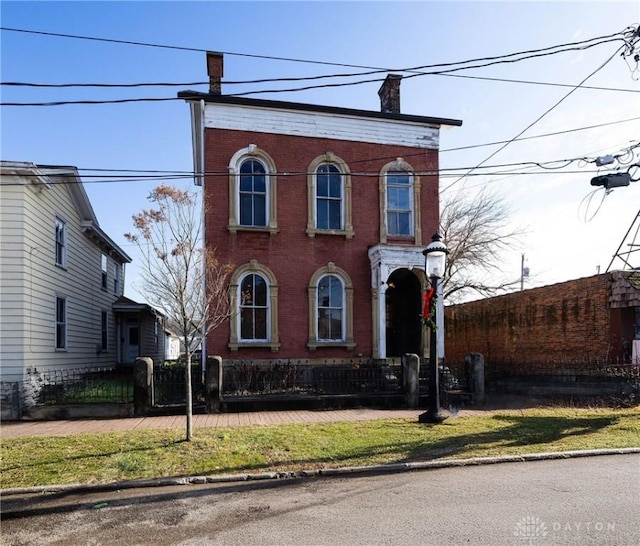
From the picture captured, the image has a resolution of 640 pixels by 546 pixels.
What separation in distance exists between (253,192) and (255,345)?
4.75m

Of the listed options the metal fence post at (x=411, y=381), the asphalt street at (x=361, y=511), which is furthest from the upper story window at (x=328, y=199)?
the asphalt street at (x=361, y=511)

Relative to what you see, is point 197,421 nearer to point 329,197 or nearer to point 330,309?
point 330,309

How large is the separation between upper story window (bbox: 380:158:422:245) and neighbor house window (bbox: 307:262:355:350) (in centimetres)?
227

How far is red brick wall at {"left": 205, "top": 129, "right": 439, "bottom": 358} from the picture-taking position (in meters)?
15.5

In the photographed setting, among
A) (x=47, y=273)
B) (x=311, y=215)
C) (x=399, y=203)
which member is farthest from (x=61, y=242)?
(x=399, y=203)

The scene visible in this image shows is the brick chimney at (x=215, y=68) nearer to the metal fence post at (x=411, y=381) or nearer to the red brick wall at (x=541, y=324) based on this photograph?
the metal fence post at (x=411, y=381)

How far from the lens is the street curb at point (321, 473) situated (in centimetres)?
655

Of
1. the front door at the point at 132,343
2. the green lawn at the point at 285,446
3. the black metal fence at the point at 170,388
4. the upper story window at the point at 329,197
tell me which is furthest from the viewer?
the front door at the point at 132,343

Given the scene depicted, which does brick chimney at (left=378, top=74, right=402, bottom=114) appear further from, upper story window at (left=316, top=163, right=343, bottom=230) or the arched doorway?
the arched doorway

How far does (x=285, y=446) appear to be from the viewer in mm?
8445

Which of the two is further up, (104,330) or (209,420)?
(104,330)

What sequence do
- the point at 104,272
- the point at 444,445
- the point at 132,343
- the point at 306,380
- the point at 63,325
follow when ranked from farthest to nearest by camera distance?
the point at 132,343 < the point at 104,272 < the point at 63,325 < the point at 306,380 < the point at 444,445

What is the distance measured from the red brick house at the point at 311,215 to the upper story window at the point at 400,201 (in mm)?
35

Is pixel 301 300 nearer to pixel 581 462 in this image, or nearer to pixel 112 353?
pixel 581 462
